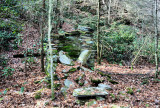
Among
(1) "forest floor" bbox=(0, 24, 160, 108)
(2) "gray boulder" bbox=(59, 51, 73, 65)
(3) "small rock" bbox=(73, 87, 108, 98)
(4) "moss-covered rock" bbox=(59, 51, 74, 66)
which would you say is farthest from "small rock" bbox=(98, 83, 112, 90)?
(2) "gray boulder" bbox=(59, 51, 73, 65)

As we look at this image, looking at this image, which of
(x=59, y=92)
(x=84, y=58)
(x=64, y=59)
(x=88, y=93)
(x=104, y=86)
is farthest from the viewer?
(x=84, y=58)

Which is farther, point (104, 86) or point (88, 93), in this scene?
point (104, 86)

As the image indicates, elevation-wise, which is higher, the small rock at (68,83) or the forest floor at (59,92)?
the small rock at (68,83)

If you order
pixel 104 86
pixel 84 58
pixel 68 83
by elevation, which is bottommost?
pixel 104 86

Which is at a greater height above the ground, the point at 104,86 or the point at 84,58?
the point at 84,58

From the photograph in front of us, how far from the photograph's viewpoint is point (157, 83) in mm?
7586

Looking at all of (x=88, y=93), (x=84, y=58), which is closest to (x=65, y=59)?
(x=84, y=58)

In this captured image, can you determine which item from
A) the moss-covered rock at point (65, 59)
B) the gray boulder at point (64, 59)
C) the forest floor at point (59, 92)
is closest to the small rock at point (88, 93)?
the forest floor at point (59, 92)

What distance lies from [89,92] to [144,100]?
267 centimetres

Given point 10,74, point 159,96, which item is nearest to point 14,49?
point 10,74

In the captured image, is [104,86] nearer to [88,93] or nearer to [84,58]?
[88,93]

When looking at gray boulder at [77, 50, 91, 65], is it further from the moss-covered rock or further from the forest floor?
the forest floor

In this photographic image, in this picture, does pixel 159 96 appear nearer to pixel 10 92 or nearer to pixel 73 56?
pixel 73 56

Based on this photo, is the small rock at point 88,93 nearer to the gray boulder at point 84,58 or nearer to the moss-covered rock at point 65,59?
the moss-covered rock at point 65,59
